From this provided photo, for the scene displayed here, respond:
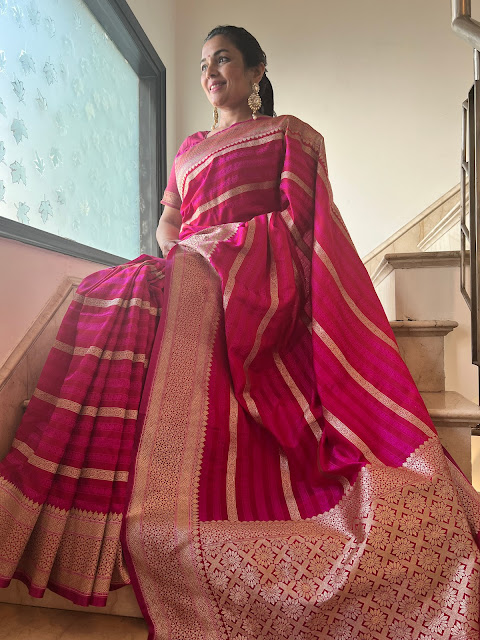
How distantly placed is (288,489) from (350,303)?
0.51 m

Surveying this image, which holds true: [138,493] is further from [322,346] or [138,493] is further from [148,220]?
[148,220]

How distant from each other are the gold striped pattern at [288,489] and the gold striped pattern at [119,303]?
482mm

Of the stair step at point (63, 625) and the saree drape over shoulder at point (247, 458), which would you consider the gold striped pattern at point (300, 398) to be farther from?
the stair step at point (63, 625)

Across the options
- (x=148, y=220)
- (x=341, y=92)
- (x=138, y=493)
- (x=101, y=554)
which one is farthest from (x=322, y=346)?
(x=341, y=92)

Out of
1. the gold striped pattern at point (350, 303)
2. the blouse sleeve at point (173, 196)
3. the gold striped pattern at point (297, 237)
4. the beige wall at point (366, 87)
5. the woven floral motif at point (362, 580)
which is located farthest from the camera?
the beige wall at point (366, 87)

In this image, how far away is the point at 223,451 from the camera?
3.48ft

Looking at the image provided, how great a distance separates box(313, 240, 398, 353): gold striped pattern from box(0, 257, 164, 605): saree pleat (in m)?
0.47

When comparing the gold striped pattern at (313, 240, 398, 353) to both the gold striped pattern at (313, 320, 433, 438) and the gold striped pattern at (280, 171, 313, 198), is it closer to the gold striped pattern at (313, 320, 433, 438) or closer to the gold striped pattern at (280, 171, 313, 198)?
the gold striped pattern at (313, 320, 433, 438)

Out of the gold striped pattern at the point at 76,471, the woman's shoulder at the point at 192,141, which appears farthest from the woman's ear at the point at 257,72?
the gold striped pattern at the point at 76,471

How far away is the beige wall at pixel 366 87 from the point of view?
9.67ft

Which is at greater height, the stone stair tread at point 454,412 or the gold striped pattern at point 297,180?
the gold striped pattern at point 297,180

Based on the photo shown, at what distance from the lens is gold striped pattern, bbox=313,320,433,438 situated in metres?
1.04

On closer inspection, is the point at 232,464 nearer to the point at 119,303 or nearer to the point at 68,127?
the point at 119,303

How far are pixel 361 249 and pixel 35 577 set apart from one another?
8.40 feet
